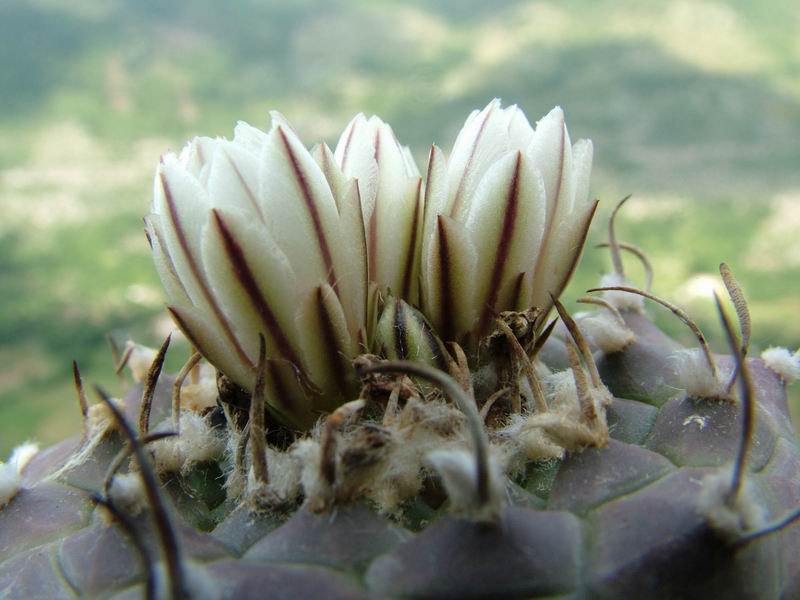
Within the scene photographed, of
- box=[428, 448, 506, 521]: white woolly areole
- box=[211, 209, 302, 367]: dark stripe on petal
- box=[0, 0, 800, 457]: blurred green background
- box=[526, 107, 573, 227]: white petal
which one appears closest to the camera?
box=[428, 448, 506, 521]: white woolly areole

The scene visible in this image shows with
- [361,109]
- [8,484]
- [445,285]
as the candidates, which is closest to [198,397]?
[8,484]

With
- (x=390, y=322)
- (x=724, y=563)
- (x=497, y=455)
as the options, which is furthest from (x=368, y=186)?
(x=724, y=563)

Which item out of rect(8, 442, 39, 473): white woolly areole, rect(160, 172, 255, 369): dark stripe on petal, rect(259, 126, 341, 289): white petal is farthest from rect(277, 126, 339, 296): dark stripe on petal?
rect(8, 442, 39, 473): white woolly areole

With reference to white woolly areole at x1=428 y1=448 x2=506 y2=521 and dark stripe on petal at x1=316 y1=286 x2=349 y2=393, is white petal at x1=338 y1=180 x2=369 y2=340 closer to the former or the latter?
dark stripe on petal at x1=316 y1=286 x2=349 y2=393

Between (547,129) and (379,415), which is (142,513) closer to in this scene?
(379,415)

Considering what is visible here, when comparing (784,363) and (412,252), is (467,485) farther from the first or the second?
(784,363)

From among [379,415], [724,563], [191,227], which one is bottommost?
[724,563]

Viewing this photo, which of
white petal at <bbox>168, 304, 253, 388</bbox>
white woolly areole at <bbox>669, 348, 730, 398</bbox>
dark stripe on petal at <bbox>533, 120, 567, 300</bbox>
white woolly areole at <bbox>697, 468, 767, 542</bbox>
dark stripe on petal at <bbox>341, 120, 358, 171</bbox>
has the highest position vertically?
dark stripe on petal at <bbox>341, 120, 358, 171</bbox>
